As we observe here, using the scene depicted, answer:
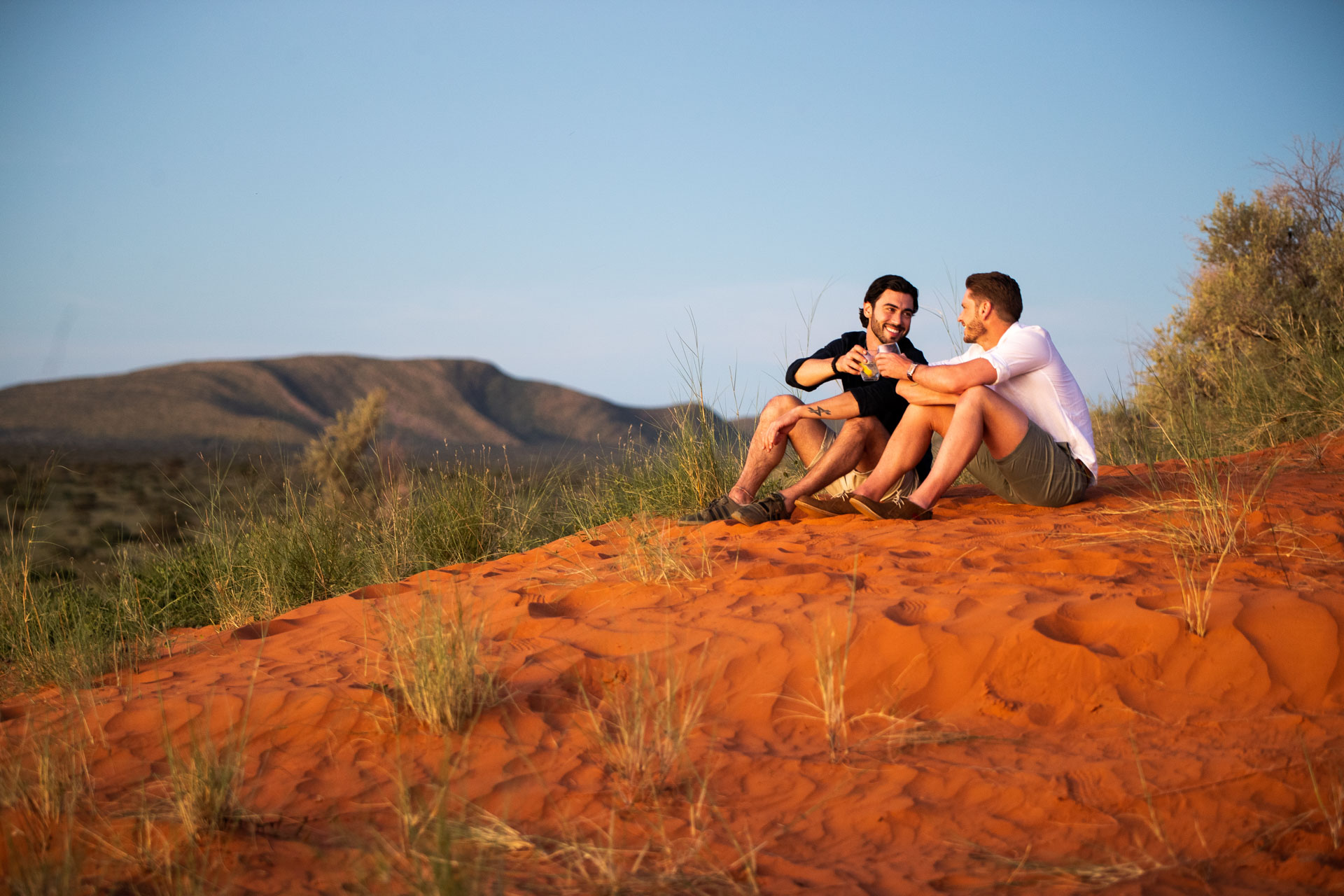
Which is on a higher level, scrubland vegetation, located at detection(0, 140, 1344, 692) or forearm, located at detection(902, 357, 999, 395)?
forearm, located at detection(902, 357, 999, 395)

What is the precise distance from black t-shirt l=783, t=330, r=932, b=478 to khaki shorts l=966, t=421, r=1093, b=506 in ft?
1.22

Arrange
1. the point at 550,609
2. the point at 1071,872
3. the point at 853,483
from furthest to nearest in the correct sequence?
the point at 853,483
the point at 550,609
the point at 1071,872

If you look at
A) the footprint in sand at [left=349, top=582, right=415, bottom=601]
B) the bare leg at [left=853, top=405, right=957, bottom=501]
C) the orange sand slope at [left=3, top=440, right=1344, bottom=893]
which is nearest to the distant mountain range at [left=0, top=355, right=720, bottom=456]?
the footprint in sand at [left=349, top=582, right=415, bottom=601]

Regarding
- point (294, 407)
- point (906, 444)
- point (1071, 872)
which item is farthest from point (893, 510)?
point (294, 407)

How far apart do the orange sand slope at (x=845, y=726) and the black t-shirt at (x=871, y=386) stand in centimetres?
102

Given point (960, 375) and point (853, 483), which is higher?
point (960, 375)

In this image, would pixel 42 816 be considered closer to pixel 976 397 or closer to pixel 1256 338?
pixel 976 397

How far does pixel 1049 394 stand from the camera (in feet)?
15.8

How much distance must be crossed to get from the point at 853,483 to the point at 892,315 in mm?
1015

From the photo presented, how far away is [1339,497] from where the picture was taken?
460cm

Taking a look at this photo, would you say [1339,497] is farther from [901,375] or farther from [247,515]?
[247,515]

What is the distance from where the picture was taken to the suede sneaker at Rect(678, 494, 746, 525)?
5262 mm

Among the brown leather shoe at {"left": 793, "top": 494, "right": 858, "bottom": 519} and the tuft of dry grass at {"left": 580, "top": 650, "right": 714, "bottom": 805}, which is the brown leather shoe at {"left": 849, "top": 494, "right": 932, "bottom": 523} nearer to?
the brown leather shoe at {"left": 793, "top": 494, "right": 858, "bottom": 519}

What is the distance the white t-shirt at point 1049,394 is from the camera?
185 inches
